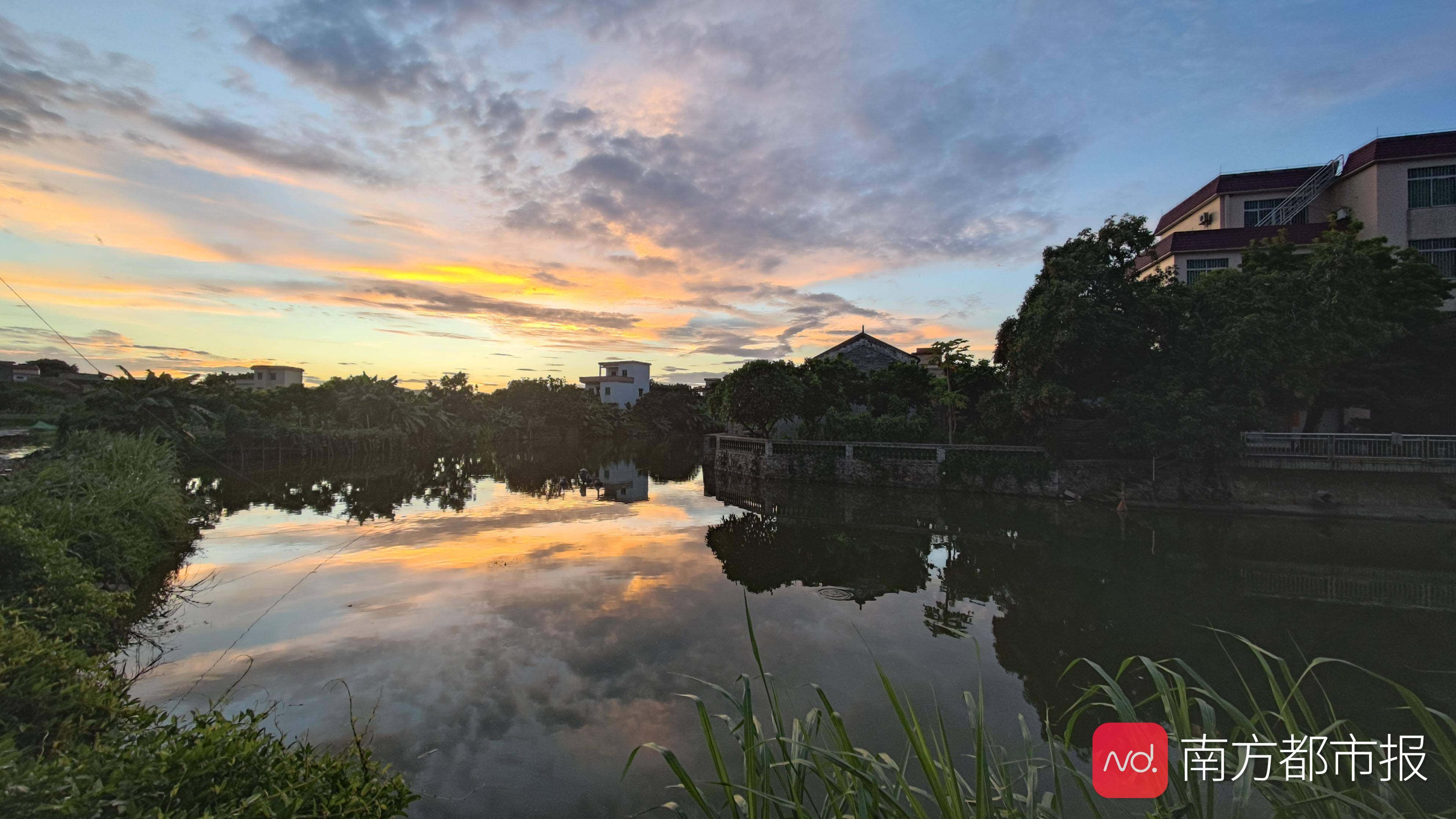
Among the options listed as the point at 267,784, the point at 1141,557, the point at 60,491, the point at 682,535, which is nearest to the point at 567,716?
the point at 267,784

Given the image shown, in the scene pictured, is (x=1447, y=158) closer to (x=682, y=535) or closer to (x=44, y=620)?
(x=682, y=535)

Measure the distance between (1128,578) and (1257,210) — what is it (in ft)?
70.0

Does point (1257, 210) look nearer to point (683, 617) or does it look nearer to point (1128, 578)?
point (1128, 578)

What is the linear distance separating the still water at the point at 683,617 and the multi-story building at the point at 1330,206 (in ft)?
35.7

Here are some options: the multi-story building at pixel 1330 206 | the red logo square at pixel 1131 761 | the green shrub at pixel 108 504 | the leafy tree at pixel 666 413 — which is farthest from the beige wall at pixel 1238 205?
the leafy tree at pixel 666 413

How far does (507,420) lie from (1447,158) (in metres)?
50.0

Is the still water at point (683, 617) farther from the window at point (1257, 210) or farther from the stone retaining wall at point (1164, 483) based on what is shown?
the window at point (1257, 210)

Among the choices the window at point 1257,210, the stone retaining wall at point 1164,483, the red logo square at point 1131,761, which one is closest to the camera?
the red logo square at point 1131,761

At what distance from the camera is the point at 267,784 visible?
298cm

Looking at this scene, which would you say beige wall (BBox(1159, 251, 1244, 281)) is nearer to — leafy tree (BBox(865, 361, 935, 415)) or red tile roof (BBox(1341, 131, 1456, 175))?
red tile roof (BBox(1341, 131, 1456, 175))

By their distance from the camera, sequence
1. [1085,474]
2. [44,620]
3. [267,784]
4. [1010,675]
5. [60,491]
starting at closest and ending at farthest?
[267,784] < [44,620] < [1010,675] < [60,491] < [1085,474]

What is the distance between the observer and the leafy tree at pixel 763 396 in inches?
985

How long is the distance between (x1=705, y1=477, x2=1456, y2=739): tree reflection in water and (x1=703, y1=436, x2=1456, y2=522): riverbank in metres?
0.80

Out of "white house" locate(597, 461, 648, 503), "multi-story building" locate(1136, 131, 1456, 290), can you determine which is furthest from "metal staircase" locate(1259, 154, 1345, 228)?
"white house" locate(597, 461, 648, 503)
